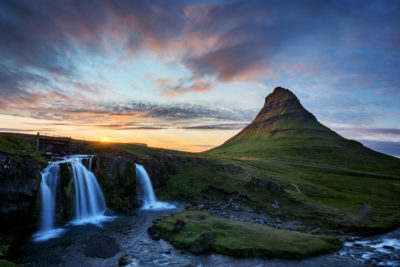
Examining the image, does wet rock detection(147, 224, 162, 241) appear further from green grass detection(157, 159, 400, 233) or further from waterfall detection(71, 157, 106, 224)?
green grass detection(157, 159, 400, 233)

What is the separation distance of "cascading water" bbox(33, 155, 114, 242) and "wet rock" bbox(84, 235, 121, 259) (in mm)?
5985

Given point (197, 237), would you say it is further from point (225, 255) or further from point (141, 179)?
point (141, 179)

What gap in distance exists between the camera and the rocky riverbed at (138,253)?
21.2 meters

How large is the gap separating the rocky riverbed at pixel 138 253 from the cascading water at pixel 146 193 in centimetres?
1476

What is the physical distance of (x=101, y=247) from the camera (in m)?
24.3

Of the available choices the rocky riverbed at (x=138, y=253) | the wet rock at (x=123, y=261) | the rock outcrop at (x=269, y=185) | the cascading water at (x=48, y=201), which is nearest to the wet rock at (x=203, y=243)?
the rocky riverbed at (x=138, y=253)

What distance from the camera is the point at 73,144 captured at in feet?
223

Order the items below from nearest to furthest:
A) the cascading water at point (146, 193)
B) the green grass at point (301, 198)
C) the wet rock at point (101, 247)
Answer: the wet rock at point (101, 247) < the green grass at point (301, 198) < the cascading water at point (146, 193)

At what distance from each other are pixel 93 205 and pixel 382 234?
157 ft

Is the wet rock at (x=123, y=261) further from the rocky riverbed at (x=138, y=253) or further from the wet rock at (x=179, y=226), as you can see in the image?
the wet rock at (x=179, y=226)

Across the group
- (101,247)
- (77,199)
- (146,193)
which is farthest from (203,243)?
(146,193)

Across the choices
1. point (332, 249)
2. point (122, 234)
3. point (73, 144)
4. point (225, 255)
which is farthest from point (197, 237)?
point (73, 144)

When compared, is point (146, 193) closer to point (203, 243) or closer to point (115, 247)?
point (115, 247)

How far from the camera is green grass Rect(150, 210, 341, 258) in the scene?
22938 mm
